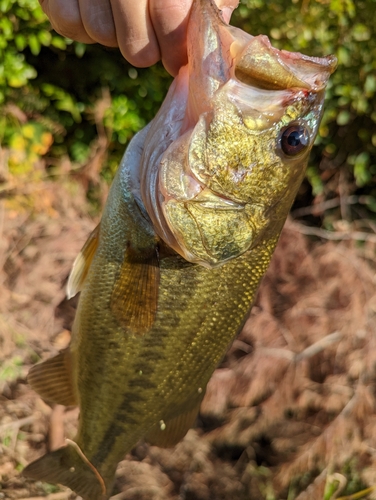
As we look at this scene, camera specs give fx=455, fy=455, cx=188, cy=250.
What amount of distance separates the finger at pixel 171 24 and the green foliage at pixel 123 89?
228 cm

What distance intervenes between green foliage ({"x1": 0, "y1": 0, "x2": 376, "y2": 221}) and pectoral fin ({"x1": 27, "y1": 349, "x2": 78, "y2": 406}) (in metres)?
2.18

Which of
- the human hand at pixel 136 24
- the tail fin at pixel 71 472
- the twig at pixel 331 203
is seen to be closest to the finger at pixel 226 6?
the human hand at pixel 136 24

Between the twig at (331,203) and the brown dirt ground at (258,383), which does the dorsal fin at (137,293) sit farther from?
the twig at (331,203)

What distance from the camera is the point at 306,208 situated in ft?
A: 12.8

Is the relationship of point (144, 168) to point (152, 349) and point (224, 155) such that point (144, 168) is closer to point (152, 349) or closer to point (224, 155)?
point (224, 155)

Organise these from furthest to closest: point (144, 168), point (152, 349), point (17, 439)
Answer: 1. point (17, 439)
2. point (152, 349)
3. point (144, 168)

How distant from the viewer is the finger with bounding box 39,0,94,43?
1229 millimetres

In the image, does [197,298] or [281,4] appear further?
[281,4]

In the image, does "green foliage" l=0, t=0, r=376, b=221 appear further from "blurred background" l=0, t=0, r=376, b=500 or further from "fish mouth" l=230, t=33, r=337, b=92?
"fish mouth" l=230, t=33, r=337, b=92

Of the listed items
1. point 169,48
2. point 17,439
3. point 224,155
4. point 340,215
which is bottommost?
point 340,215

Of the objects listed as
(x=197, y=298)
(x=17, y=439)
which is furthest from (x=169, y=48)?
(x=17, y=439)

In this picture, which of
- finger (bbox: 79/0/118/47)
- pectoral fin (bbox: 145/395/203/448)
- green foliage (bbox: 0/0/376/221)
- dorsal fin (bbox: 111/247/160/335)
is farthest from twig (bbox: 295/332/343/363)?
finger (bbox: 79/0/118/47)

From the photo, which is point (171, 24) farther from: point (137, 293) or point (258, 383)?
point (258, 383)

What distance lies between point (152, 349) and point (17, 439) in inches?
73.5
